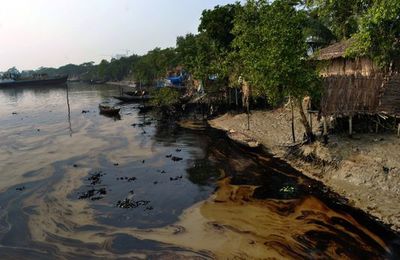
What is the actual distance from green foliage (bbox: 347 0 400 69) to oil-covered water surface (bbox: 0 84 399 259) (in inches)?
320

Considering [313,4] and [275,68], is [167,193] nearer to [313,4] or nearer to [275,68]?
[275,68]

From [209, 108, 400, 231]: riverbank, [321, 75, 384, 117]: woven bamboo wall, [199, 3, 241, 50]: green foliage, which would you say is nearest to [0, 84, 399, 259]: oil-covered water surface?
[209, 108, 400, 231]: riverbank

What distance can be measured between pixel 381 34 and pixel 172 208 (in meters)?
14.7

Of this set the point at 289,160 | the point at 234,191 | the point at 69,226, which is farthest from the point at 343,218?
the point at 69,226

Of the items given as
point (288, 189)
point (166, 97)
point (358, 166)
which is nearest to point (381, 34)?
point (358, 166)

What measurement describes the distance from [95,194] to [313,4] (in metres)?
17.1

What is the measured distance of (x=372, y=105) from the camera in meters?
21.7

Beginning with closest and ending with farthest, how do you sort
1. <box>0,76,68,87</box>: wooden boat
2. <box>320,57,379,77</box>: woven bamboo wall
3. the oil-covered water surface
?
1. the oil-covered water surface
2. <box>320,57,379,77</box>: woven bamboo wall
3. <box>0,76,68,87</box>: wooden boat

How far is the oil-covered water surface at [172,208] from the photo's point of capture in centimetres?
1395

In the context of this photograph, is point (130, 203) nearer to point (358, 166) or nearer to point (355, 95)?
point (358, 166)

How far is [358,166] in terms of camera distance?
62.6 feet

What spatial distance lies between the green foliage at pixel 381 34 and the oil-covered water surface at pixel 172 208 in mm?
8128

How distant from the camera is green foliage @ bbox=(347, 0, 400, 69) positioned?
18.9 metres

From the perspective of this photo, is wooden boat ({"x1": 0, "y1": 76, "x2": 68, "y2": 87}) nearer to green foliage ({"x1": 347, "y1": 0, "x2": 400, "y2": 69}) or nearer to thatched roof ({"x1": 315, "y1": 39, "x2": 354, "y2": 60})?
thatched roof ({"x1": 315, "y1": 39, "x2": 354, "y2": 60})
